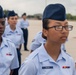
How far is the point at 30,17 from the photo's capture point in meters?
68.7

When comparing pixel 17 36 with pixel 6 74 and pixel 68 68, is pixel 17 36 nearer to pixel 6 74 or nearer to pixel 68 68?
pixel 6 74

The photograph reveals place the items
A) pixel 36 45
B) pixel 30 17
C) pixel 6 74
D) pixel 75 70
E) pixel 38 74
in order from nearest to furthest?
pixel 38 74 < pixel 75 70 < pixel 6 74 < pixel 36 45 < pixel 30 17

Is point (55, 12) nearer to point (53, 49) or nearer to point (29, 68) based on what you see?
point (53, 49)

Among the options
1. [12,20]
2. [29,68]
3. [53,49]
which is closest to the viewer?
[29,68]

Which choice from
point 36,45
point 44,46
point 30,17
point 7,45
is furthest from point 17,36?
point 30,17

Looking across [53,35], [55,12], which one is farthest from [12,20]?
[53,35]

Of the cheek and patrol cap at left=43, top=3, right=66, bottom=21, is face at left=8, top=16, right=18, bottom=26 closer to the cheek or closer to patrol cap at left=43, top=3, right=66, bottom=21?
patrol cap at left=43, top=3, right=66, bottom=21

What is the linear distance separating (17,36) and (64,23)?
4.43m

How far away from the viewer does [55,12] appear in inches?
117

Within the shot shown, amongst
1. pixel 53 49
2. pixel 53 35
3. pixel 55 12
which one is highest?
pixel 55 12

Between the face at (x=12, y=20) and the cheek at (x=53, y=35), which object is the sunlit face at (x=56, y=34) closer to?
the cheek at (x=53, y=35)

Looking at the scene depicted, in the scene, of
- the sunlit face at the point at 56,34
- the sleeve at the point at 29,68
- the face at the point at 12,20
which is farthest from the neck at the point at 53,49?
the face at the point at 12,20

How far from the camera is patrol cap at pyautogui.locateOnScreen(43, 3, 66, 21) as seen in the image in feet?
9.67

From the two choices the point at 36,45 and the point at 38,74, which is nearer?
the point at 38,74
